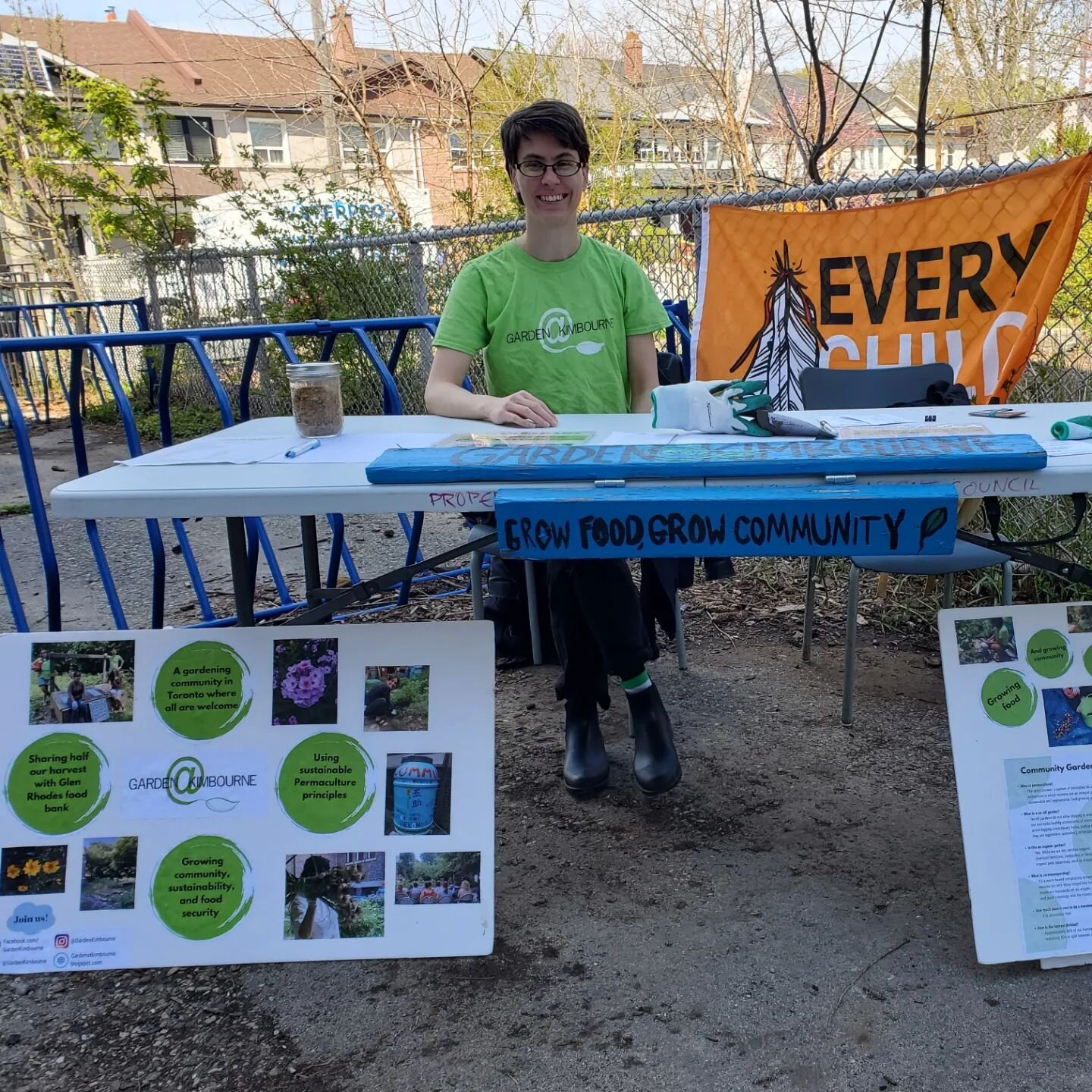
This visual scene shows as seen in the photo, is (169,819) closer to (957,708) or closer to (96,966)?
(96,966)

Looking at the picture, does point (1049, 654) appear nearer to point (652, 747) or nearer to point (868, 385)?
point (652, 747)

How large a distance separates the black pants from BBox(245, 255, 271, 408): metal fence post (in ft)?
21.5

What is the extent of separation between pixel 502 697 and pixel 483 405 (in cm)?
130

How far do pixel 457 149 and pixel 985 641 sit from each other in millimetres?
11575

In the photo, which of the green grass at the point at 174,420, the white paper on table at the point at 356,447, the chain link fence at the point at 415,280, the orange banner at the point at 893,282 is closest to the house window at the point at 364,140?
the chain link fence at the point at 415,280

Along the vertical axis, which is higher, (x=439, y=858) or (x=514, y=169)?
(x=514, y=169)

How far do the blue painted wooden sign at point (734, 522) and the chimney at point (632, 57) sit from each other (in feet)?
35.0

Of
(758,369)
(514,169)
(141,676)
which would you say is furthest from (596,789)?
(758,369)

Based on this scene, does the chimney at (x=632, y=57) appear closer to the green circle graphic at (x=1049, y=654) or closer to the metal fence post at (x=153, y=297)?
the metal fence post at (x=153, y=297)

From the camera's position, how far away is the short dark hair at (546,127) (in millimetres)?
2498

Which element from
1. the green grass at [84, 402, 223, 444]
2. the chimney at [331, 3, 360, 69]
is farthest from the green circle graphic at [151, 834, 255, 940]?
the chimney at [331, 3, 360, 69]

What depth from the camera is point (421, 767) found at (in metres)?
1.88

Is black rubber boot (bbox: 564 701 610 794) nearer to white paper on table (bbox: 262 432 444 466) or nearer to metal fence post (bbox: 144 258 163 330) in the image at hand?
white paper on table (bbox: 262 432 444 466)

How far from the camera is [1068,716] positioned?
6.05ft
